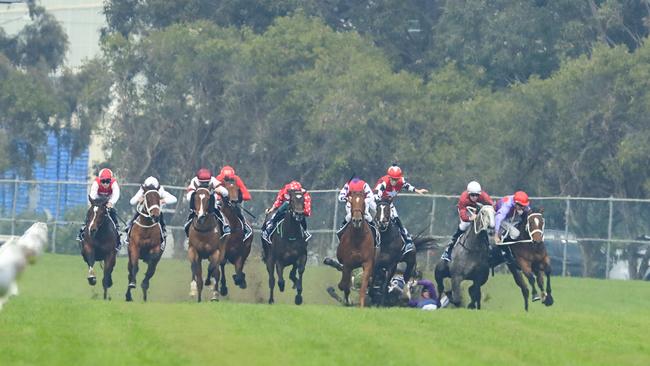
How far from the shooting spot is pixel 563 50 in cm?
6003

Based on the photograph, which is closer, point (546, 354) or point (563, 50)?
point (546, 354)

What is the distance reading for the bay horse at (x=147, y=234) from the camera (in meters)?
29.4

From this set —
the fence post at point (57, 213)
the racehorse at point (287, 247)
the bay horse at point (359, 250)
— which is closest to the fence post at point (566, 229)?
the fence post at point (57, 213)

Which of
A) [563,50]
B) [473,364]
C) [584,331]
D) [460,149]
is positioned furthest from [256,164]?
[473,364]

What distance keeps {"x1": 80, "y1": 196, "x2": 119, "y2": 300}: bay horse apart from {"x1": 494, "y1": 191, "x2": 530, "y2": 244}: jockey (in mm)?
6471

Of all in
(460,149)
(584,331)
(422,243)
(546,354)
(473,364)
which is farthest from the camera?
(460,149)

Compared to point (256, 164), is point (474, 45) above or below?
above

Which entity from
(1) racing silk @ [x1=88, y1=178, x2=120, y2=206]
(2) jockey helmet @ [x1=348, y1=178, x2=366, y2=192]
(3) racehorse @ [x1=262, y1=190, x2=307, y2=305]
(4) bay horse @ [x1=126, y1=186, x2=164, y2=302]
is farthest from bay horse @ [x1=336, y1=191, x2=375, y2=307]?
(1) racing silk @ [x1=88, y1=178, x2=120, y2=206]

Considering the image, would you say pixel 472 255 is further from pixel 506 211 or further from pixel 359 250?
pixel 359 250

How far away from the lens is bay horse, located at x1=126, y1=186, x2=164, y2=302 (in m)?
29.4

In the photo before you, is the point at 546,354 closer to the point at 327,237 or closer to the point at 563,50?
the point at 327,237

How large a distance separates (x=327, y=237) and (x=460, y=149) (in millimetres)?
10238

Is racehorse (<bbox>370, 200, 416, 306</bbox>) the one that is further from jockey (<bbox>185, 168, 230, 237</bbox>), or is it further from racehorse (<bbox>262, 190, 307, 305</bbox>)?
jockey (<bbox>185, 168, 230, 237</bbox>)

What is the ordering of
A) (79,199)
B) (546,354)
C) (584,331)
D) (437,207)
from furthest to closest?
(79,199), (437,207), (584,331), (546,354)
